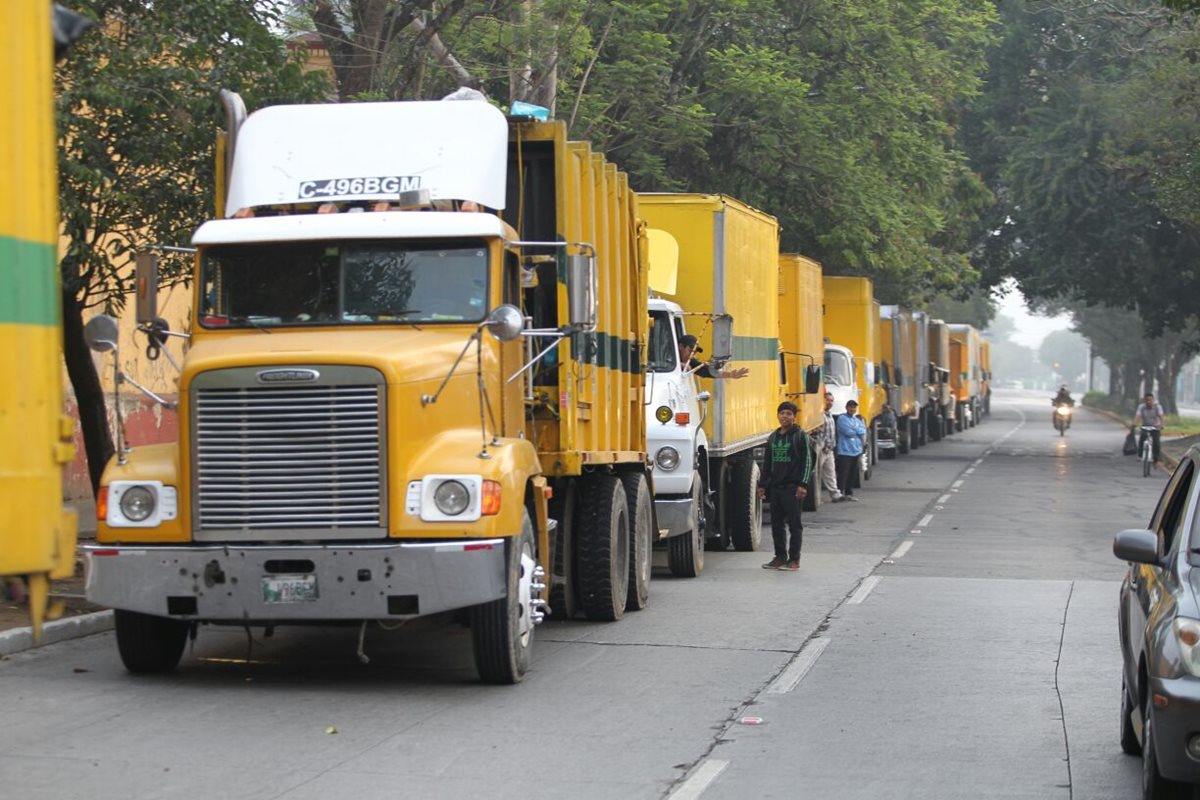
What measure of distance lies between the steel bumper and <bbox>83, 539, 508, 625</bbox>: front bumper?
6321mm

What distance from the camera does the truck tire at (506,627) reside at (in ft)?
35.3

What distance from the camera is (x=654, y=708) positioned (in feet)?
34.0

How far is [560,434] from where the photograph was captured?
12688mm

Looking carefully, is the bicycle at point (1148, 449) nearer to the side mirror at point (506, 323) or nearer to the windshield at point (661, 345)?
the windshield at point (661, 345)

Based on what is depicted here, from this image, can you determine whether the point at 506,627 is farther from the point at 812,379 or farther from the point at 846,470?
the point at 846,470

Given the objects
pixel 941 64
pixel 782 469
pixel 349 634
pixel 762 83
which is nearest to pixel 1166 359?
pixel 941 64

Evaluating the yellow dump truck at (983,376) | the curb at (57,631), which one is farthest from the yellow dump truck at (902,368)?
the curb at (57,631)

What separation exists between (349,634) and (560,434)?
2.31 meters

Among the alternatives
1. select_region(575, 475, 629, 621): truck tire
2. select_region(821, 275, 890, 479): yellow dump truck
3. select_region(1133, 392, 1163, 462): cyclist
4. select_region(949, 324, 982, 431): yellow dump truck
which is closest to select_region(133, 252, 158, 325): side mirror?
select_region(575, 475, 629, 621): truck tire

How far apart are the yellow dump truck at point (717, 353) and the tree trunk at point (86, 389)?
198 inches

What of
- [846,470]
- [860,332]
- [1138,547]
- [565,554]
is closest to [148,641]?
[565,554]

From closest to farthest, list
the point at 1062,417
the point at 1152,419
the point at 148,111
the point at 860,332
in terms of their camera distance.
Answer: the point at 148,111 → the point at 860,332 → the point at 1152,419 → the point at 1062,417

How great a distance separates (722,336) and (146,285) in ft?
23.0

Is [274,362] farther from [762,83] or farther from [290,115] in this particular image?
[762,83]
